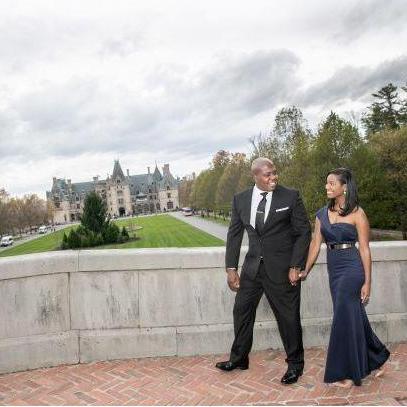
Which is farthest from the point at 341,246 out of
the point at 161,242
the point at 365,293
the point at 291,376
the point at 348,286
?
the point at 161,242

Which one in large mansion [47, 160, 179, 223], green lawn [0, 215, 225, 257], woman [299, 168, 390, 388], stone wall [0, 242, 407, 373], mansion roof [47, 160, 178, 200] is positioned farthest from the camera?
mansion roof [47, 160, 178, 200]

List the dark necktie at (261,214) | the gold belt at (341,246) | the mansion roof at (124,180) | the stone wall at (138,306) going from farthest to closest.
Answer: the mansion roof at (124,180) → the stone wall at (138,306) → the dark necktie at (261,214) → the gold belt at (341,246)

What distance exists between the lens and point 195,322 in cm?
526

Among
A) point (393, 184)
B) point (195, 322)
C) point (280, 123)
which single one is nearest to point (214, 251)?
point (195, 322)

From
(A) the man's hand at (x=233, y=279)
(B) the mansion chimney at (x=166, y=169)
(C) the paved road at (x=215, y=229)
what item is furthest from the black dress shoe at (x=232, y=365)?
(B) the mansion chimney at (x=166, y=169)

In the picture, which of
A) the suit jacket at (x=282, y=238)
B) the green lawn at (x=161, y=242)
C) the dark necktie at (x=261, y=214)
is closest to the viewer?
the suit jacket at (x=282, y=238)

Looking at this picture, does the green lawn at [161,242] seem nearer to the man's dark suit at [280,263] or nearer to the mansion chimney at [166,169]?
the man's dark suit at [280,263]

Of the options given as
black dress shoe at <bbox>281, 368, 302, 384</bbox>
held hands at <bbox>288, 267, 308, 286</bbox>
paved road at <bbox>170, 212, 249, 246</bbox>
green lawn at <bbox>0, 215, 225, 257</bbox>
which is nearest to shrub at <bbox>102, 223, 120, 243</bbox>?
green lawn at <bbox>0, 215, 225, 257</bbox>

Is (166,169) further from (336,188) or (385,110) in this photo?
(336,188)

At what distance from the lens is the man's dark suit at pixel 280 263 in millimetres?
4410

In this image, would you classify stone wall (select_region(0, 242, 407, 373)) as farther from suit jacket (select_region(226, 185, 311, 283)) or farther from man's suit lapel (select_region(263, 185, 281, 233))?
man's suit lapel (select_region(263, 185, 281, 233))

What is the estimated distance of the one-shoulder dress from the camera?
4137mm

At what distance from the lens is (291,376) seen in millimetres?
4344

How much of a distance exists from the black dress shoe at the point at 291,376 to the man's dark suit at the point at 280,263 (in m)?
0.05
